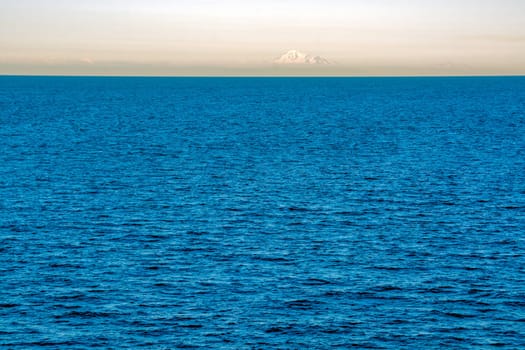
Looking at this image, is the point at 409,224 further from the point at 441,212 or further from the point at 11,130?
the point at 11,130

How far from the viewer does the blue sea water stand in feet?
140

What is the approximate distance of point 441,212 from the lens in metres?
71.4

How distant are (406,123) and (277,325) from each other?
13715cm

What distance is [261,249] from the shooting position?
58.3 meters

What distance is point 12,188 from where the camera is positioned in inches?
3236

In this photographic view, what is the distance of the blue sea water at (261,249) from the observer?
42750 millimetres

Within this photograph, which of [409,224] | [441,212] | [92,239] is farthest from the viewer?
[441,212]

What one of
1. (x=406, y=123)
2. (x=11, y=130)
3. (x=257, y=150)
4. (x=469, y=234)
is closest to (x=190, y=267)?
(x=469, y=234)

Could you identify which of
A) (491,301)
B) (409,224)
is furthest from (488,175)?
(491,301)

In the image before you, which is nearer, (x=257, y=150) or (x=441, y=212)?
(x=441, y=212)

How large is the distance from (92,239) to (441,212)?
113ft

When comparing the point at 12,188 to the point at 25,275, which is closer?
the point at 25,275

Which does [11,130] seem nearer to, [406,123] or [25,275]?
[406,123]

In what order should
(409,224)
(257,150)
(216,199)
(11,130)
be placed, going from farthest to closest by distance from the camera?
(11,130)
(257,150)
(216,199)
(409,224)
